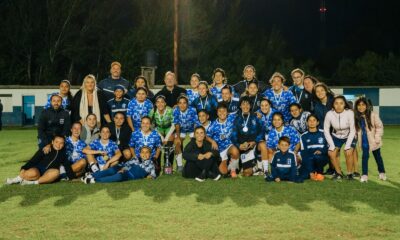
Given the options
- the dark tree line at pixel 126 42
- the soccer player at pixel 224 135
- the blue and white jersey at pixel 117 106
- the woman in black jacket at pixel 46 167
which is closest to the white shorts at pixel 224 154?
the soccer player at pixel 224 135

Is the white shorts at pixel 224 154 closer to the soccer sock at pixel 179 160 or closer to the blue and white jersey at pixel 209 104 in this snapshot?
the blue and white jersey at pixel 209 104

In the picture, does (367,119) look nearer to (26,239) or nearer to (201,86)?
(201,86)

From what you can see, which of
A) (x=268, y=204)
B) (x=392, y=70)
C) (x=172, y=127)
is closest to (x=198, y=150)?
(x=172, y=127)

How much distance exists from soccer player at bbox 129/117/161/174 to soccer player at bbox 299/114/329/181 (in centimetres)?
236

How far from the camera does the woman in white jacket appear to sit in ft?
25.3

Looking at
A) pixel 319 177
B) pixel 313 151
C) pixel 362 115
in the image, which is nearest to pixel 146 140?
pixel 313 151

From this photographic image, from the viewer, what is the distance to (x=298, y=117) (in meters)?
8.48

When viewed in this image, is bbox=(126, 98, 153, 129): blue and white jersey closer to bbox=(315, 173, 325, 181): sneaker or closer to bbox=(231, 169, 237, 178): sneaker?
bbox=(231, 169, 237, 178): sneaker

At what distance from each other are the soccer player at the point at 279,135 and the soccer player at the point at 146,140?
1805 mm

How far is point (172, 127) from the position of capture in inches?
345

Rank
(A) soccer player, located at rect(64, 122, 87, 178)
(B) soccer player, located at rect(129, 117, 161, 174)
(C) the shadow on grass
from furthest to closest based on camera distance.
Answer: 1. (B) soccer player, located at rect(129, 117, 161, 174)
2. (A) soccer player, located at rect(64, 122, 87, 178)
3. (C) the shadow on grass

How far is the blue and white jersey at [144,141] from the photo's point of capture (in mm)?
8188

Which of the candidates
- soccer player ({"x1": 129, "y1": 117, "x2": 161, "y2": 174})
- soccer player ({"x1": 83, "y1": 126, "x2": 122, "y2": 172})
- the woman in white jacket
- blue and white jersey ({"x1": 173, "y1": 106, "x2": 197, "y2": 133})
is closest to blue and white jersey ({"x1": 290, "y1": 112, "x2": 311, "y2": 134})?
the woman in white jacket

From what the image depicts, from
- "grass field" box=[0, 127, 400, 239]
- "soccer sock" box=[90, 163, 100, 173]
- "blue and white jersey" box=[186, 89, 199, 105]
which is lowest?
"grass field" box=[0, 127, 400, 239]
